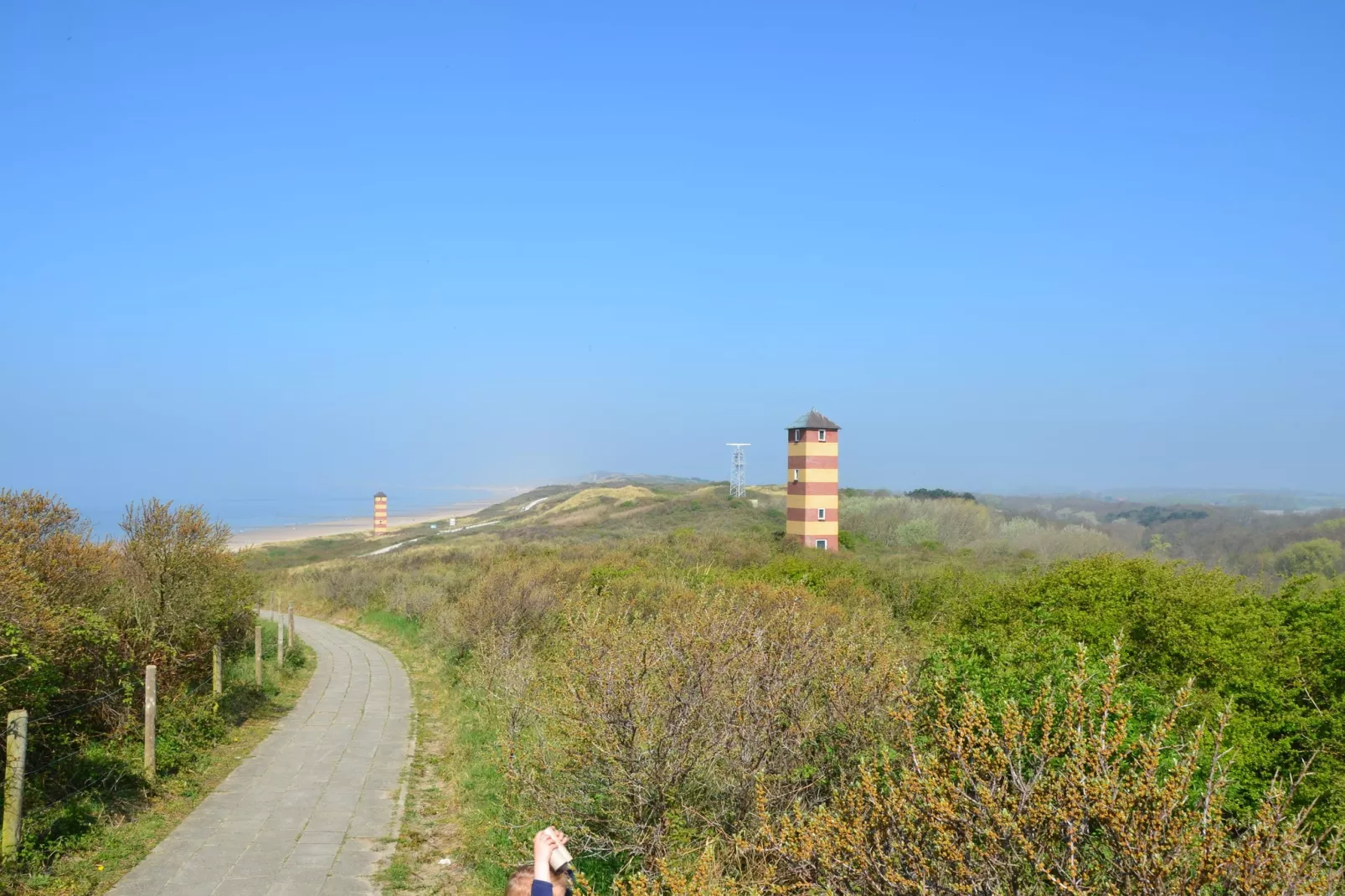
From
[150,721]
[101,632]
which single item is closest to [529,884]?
[101,632]

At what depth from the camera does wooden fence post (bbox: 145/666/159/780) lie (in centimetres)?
1038

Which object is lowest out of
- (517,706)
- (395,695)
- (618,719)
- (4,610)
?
(395,695)

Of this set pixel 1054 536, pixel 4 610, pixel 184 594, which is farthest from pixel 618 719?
pixel 1054 536

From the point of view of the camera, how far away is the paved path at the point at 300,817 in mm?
7816

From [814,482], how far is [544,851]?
29.7 meters

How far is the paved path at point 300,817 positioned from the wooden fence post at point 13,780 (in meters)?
0.86

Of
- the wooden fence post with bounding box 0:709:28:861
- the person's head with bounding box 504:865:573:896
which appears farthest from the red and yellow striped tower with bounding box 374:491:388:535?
the person's head with bounding box 504:865:573:896

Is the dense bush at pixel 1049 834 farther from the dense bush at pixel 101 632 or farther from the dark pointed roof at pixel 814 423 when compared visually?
the dark pointed roof at pixel 814 423

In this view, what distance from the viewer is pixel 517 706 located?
959cm

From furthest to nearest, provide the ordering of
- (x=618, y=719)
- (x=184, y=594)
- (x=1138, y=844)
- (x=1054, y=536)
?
(x=1054, y=536) < (x=184, y=594) < (x=618, y=719) < (x=1138, y=844)

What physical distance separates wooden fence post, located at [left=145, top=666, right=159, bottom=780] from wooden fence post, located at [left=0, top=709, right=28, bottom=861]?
9.75 feet

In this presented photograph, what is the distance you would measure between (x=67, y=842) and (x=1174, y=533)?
50400 mm

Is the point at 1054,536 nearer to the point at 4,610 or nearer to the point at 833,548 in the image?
the point at 833,548

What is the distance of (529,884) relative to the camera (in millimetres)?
4223
